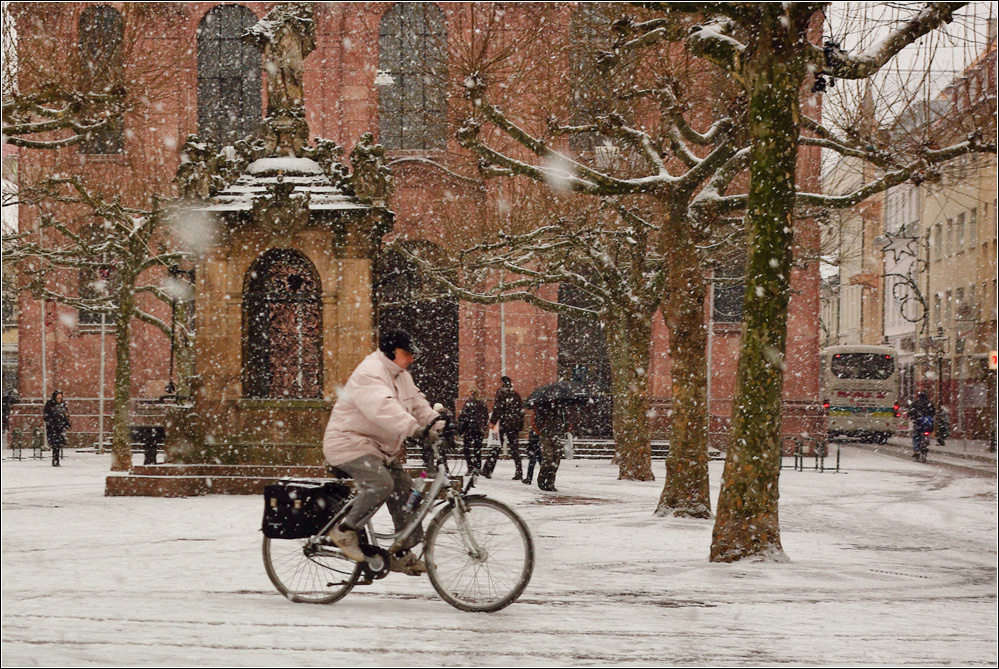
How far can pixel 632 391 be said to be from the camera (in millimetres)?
23375

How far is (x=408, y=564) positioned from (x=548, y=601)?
1089 millimetres

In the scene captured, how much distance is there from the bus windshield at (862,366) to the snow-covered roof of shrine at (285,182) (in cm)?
3160

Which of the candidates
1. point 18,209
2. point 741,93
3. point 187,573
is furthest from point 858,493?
point 18,209

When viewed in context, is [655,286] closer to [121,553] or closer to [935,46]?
[935,46]

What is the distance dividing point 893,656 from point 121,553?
22.9ft

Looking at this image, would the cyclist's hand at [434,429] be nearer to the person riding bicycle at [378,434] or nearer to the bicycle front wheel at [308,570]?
A: the person riding bicycle at [378,434]

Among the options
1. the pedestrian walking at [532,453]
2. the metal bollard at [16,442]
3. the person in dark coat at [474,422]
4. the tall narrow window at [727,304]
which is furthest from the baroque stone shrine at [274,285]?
the tall narrow window at [727,304]

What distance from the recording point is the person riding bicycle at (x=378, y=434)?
324 inches

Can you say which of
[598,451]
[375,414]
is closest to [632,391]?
[598,451]

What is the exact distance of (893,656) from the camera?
285 inches

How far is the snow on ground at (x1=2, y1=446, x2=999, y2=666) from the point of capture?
23.5 feet

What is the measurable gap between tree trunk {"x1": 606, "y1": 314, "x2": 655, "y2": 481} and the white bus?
73.3ft

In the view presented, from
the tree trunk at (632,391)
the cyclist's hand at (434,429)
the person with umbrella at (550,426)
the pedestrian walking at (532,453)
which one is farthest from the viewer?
the pedestrian walking at (532,453)

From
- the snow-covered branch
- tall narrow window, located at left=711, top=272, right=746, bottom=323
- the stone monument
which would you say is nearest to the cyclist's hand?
the snow-covered branch
